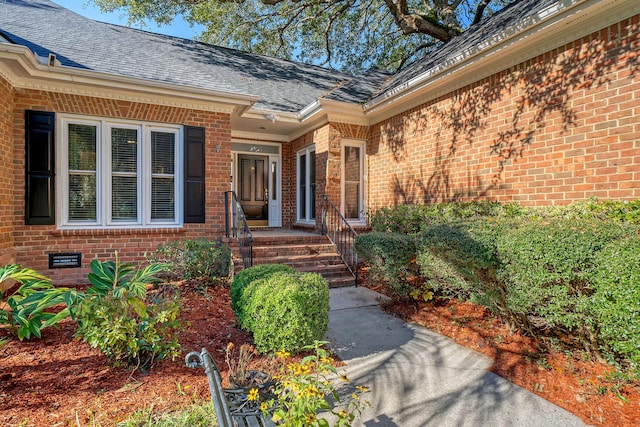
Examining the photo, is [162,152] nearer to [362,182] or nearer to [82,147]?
[82,147]

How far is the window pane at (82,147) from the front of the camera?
585cm

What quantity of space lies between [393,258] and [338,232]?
2879 mm

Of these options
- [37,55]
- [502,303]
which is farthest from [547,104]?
[37,55]

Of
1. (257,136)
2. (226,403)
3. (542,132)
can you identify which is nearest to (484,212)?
(542,132)

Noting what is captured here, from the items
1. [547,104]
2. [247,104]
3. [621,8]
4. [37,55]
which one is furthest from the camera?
[247,104]

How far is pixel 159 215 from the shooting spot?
6438 millimetres

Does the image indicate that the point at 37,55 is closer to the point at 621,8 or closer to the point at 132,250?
the point at 132,250

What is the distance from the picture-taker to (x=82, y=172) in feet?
19.4

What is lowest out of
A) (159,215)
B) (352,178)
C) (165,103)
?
(159,215)

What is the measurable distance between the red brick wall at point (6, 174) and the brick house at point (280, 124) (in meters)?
0.03

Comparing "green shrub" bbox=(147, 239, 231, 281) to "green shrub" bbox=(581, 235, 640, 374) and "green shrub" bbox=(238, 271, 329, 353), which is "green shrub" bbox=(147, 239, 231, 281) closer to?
"green shrub" bbox=(238, 271, 329, 353)

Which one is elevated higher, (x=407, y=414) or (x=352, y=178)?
(x=352, y=178)

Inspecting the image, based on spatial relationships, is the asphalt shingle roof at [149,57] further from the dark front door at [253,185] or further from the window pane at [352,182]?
the dark front door at [253,185]

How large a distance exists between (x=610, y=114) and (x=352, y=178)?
5.23 m
